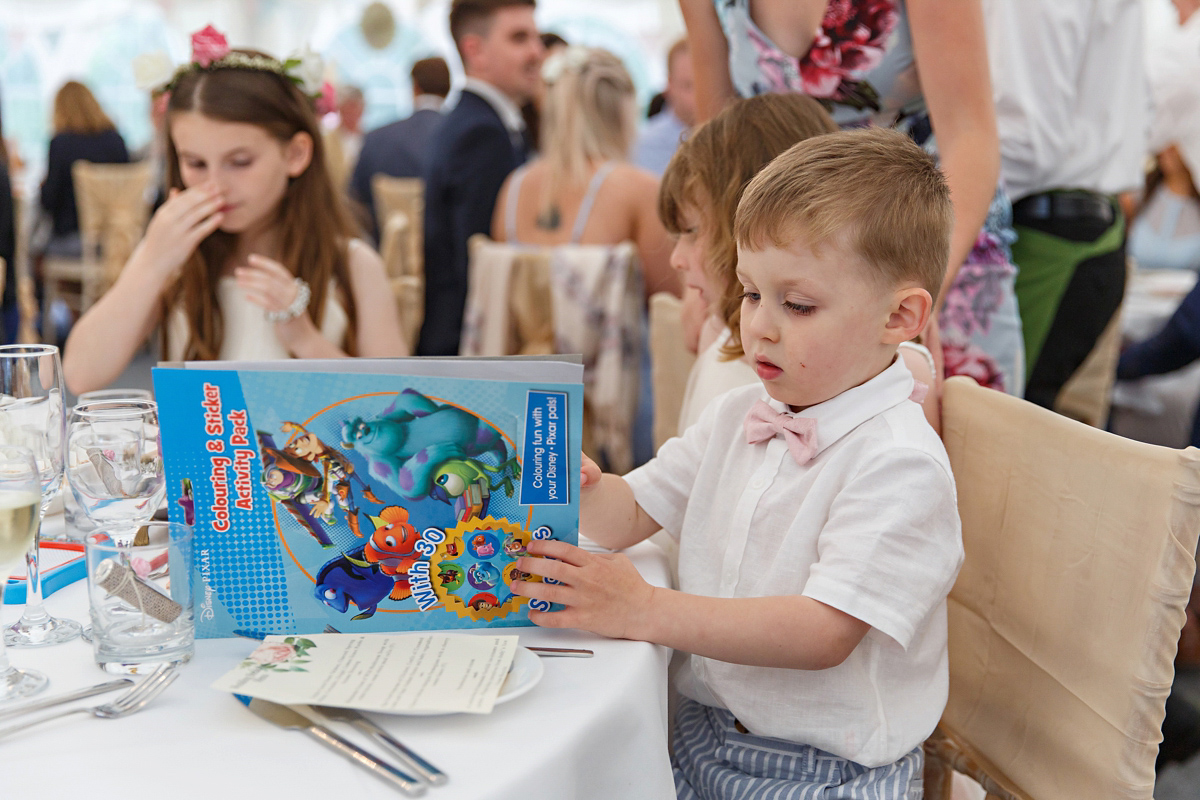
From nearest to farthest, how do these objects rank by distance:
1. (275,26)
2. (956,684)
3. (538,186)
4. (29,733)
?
(29,733) → (956,684) → (538,186) → (275,26)

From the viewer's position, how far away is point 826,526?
98cm

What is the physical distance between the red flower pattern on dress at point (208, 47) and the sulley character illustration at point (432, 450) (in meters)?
1.53

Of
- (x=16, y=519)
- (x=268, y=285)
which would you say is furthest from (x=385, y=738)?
(x=268, y=285)

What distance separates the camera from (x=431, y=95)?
613cm

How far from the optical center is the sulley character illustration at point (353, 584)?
2.94 ft

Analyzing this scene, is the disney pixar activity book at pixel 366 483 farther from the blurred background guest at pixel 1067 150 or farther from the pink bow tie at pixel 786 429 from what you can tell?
the blurred background guest at pixel 1067 150

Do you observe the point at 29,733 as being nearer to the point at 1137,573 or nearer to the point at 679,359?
the point at 1137,573

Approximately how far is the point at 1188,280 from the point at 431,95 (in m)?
4.25

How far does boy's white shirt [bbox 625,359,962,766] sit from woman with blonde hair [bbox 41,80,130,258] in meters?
6.63

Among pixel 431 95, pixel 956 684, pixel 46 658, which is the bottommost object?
pixel 956 684

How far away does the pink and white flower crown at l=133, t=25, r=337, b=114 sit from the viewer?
2080mm

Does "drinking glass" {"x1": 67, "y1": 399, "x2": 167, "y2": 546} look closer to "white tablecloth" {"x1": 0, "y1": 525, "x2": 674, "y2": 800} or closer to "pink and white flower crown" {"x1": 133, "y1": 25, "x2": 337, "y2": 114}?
"white tablecloth" {"x1": 0, "y1": 525, "x2": 674, "y2": 800}

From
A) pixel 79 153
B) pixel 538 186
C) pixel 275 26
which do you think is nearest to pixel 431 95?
pixel 79 153

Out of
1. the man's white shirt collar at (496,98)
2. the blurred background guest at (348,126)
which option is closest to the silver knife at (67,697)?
the man's white shirt collar at (496,98)
